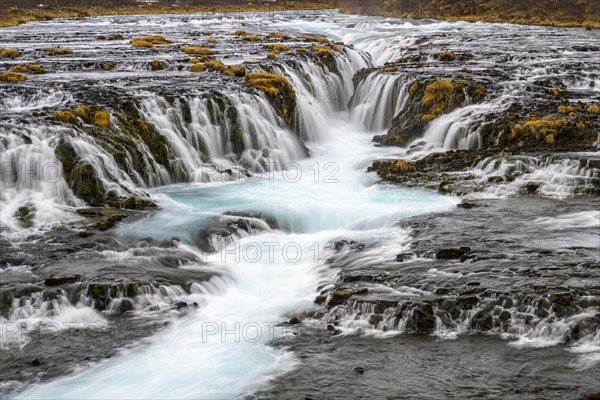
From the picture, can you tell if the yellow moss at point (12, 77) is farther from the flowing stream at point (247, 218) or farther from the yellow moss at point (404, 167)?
the yellow moss at point (404, 167)

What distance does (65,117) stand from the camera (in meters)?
19.7

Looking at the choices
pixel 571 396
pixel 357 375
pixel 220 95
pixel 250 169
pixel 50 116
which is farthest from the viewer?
pixel 220 95

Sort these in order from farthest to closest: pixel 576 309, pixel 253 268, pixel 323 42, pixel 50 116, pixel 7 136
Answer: pixel 323 42 < pixel 50 116 < pixel 7 136 < pixel 253 268 < pixel 576 309

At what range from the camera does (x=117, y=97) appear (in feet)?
73.5

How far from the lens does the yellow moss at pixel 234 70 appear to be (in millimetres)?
27636

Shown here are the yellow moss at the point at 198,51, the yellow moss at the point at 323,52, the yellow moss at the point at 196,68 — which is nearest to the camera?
the yellow moss at the point at 196,68

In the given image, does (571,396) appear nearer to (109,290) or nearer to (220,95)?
(109,290)

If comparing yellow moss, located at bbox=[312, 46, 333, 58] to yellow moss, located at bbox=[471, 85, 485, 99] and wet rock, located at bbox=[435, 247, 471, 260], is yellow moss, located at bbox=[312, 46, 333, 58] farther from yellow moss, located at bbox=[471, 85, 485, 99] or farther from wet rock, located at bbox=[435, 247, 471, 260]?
wet rock, located at bbox=[435, 247, 471, 260]

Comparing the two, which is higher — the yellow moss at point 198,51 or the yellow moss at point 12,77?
the yellow moss at point 198,51

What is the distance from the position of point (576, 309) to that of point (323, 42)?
31.7 m

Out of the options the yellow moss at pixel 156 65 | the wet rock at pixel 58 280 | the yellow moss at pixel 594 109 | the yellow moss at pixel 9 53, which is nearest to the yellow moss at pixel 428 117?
the yellow moss at pixel 594 109

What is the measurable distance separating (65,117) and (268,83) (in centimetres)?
883

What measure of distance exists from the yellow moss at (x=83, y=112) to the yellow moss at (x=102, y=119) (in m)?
0.24

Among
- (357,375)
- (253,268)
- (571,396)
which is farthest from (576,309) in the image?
(253,268)
